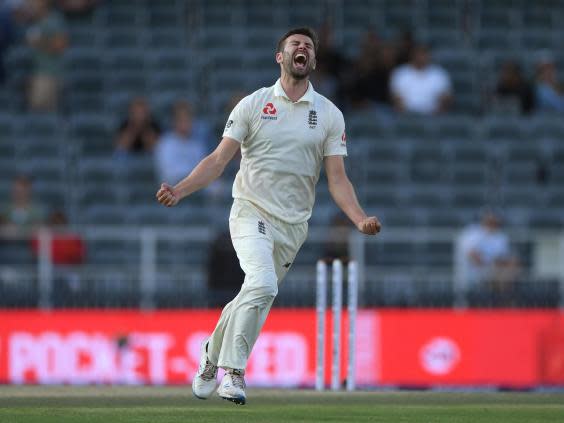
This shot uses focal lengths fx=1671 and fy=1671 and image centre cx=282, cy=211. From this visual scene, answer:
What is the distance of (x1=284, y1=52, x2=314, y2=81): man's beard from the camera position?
931 centimetres

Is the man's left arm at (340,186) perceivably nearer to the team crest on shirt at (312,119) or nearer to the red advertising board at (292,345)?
the team crest on shirt at (312,119)

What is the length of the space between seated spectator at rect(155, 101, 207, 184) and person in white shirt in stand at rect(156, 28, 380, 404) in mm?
8180

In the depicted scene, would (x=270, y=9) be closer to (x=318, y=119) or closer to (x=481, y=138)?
(x=481, y=138)

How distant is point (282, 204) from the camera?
9.36 meters

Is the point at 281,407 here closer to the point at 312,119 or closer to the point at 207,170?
the point at 207,170

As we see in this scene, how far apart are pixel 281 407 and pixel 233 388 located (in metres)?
0.45

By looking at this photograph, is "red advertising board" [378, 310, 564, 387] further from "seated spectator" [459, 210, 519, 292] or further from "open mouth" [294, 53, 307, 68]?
"open mouth" [294, 53, 307, 68]

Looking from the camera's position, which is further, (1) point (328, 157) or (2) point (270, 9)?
(2) point (270, 9)

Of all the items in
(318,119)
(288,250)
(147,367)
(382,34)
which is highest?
(382,34)

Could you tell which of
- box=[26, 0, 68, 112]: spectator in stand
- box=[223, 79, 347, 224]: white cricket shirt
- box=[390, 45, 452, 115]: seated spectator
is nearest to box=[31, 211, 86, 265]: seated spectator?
box=[26, 0, 68, 112]: spectator in stand

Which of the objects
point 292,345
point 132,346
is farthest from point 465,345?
point 132,346

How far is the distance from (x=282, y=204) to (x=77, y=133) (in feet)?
32.5

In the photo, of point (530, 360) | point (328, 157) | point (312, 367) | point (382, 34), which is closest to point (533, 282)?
point (530, 360)

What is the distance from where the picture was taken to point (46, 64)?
1950 centimetres
